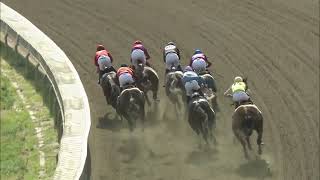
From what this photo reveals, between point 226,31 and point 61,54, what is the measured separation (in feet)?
18.7

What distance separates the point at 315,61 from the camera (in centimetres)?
1797

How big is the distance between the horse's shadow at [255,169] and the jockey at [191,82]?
2145 millimetres

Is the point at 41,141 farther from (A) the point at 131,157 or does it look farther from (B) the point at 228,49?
(B) the point at 228,49

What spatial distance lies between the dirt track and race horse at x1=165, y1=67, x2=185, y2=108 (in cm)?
63

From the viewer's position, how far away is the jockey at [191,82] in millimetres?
14820

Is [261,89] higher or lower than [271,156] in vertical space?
higher

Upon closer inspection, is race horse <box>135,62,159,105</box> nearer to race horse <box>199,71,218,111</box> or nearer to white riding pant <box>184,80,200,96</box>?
race horse <box>199,71,218,111</box>

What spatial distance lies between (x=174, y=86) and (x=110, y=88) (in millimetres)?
1637

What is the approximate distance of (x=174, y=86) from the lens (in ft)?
51.9

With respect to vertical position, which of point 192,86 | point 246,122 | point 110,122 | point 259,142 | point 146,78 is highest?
point 146,78

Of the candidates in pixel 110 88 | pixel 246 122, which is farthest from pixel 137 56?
pixel 246 122

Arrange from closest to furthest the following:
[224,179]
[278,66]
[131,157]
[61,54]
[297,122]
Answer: [224,179] < [131,157] < [297,122] < [61,54] < [278,66]

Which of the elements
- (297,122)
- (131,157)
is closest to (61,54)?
(131,157)

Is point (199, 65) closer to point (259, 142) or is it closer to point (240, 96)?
point (240, 96)
